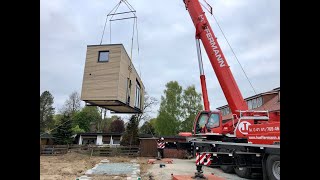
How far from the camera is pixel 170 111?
43.1 metres

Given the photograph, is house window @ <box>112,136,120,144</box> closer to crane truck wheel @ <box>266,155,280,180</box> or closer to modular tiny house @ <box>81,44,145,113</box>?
modular tiny house @ <box>81,44,145,113</box>

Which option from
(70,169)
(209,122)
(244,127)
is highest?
(209,122)

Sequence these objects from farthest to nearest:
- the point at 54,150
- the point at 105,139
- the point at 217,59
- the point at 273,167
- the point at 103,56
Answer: the point at 105,139 < the point at 54,150 < the point at 217,59 < the point at 273,167 < the point at 103,56

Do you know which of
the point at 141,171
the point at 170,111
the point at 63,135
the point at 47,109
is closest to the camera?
the point at 141,171

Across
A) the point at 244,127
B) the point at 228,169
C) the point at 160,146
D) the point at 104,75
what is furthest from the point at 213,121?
the point at 160,146

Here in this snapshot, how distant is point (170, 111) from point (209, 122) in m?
30.3

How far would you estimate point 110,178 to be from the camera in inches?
451

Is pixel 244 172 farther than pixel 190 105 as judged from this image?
No

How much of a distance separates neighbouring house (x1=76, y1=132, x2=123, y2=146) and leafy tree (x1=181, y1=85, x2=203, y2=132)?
11.9 metres

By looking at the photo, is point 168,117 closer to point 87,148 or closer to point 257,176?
point 87,148

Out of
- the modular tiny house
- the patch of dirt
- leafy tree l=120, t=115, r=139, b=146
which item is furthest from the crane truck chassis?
leafy tree l=120, t=115, r=139, b=146

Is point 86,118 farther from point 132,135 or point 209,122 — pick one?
point 209,122

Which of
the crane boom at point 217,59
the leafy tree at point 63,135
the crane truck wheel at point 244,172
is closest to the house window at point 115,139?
the leafy tree at point 63,135
